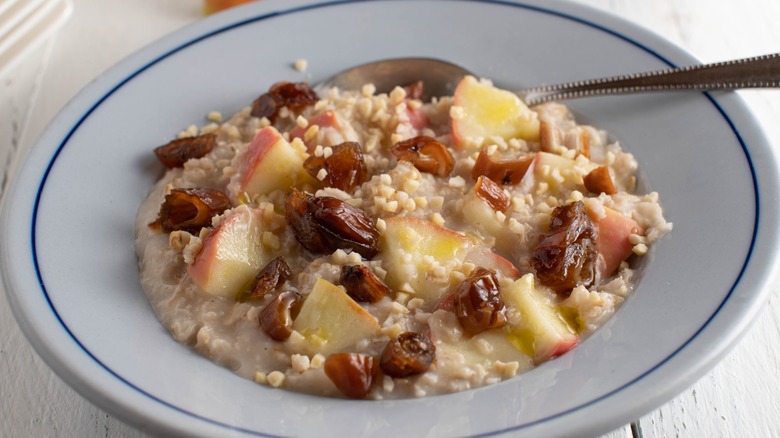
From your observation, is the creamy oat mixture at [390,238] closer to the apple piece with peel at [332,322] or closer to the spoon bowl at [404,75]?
the apple piece with peel at [332,322]

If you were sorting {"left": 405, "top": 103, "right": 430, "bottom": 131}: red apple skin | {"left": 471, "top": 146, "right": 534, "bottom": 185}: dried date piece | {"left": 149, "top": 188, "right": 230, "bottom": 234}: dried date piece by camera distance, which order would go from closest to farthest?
{"left": 149, "top": 188, "right": 230, "bottom": 234}: dried date piece < {"left": 471, "top": 146, "right": 534, "bottom": 185}: dried date piece < {"left": 405, "top": 103, "right": 430, "bottom": 131}: red apple skin

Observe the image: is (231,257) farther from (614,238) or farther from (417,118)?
(614,238)

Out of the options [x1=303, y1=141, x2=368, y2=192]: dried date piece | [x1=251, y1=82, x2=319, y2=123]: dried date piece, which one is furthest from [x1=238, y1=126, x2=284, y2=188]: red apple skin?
[x1=251, y1=82, x2=319, y2=123]: dried date piece

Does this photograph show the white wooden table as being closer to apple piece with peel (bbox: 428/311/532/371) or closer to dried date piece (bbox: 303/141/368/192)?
apple piece with peel (bbox: 428/311/532/371)

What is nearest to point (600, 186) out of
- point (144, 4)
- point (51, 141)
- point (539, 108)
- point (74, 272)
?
point (539, 108)

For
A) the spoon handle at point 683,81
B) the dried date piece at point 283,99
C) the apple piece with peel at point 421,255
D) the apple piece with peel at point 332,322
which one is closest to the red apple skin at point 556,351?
the apple piece with peel at point 421,255

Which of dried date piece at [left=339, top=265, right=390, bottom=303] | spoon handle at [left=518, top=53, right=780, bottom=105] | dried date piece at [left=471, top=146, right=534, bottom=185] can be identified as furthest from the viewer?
spoon handle at [left=518, top=53, right=780, bottom=105]

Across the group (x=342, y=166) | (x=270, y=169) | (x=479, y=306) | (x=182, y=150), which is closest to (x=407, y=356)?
(x=479, y=306)
